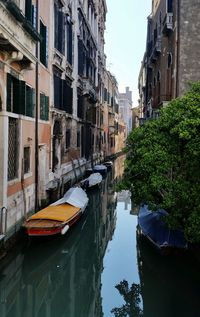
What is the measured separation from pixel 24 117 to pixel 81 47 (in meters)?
12.1

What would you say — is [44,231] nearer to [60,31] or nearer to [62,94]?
[62,94]

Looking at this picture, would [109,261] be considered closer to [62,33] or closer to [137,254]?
[137,254]

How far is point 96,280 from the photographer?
29.3ft

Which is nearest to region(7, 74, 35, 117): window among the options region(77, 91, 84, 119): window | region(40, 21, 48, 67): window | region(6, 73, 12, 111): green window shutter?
region(6, 73, 12, 111): green window shutter

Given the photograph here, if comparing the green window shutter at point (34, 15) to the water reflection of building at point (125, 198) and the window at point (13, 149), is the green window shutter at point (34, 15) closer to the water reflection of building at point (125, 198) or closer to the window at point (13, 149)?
the window at point (13, 149)

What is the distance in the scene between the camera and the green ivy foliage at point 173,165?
7320mm

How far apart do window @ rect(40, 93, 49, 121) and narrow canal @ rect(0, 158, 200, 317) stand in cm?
410

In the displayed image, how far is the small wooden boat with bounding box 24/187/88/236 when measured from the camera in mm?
10408

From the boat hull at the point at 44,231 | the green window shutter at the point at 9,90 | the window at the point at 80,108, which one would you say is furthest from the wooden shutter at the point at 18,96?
the window at the point at 80,108

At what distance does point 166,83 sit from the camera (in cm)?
1524

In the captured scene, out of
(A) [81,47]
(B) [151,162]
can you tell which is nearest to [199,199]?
(B) [151,162]

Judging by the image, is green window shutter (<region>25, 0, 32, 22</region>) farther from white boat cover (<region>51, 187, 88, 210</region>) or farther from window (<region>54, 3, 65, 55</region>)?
white boat cover (<region>51, 187, 88, 210</region>)

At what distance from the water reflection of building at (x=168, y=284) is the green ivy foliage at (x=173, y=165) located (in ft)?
3.65

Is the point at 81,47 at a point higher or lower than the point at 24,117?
higher
